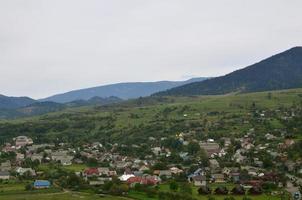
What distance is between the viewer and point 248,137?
300 feet

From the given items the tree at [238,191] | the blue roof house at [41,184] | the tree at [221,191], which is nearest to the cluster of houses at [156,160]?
the blue roof house at [41,184]

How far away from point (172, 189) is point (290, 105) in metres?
78.4

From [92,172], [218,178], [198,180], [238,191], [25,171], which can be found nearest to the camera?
A: [238,191]

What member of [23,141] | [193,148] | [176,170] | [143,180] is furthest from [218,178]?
[23,141]

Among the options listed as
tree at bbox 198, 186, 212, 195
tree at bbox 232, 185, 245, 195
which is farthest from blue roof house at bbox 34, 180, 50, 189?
tree at bbox 232, 185, 245, 195

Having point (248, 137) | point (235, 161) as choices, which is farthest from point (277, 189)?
point (248, 137)

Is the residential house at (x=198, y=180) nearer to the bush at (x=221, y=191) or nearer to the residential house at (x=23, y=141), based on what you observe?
the bush at (x=221, y=191)

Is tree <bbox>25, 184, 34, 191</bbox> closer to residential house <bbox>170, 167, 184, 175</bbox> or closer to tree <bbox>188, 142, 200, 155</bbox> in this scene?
residential house <bbox>170, 167, 184, 175</bbox>

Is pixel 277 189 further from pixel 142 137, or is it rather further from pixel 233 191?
pixel 142 137

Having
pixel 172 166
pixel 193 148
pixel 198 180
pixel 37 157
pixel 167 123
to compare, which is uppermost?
pixel 167 123

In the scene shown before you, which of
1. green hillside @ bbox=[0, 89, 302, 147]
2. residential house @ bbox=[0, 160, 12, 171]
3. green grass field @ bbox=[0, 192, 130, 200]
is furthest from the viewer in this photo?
green hillside @ bbox=[0, 89, 302, 147]

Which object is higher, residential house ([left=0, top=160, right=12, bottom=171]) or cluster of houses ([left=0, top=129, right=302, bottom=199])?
residential house ([left=0, top=160, right=12, bottom=171])

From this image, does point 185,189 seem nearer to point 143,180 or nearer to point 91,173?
point 143,180

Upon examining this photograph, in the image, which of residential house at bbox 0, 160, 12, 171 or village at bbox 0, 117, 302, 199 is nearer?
village at bbox 0, 117, 302, 199
